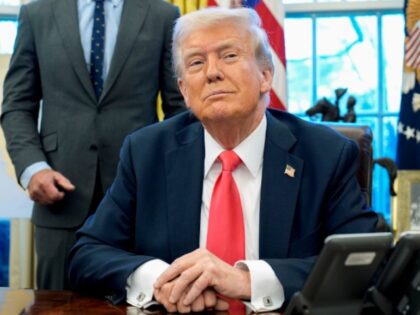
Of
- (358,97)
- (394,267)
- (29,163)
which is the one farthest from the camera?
(358,97)

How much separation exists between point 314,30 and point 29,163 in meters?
2.46

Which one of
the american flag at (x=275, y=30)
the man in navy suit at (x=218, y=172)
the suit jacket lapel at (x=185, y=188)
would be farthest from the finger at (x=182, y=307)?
the american flag at (x=275, y=30)

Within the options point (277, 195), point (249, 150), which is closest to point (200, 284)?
point (277, 195)

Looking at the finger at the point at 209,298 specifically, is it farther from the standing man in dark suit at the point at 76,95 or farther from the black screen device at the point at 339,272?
the standing man in dark suit at the point at 76,95

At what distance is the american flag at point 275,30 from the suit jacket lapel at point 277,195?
7.51 feet

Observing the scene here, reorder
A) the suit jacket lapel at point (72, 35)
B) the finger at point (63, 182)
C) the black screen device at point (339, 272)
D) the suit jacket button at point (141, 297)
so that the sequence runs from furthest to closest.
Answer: the suit jacket lapel at point (72, 35) → the finger at point (63, 182) → the suit jacket button at point (141, 297) → the black screen device at point (339, 272)

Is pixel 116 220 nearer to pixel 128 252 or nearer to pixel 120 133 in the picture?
pixel 128 252

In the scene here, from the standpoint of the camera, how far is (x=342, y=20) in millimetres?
5020

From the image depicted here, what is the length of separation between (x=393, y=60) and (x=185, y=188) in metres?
2.98

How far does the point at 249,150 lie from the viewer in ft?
7.53

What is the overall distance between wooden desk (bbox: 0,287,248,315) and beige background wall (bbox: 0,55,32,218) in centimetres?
289

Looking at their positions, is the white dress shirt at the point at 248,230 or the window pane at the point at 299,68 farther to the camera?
the window pane at the point at 299,68

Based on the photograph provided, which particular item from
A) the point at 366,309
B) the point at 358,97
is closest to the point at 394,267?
the point at 366,309

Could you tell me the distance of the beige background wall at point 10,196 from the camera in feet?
15.9
